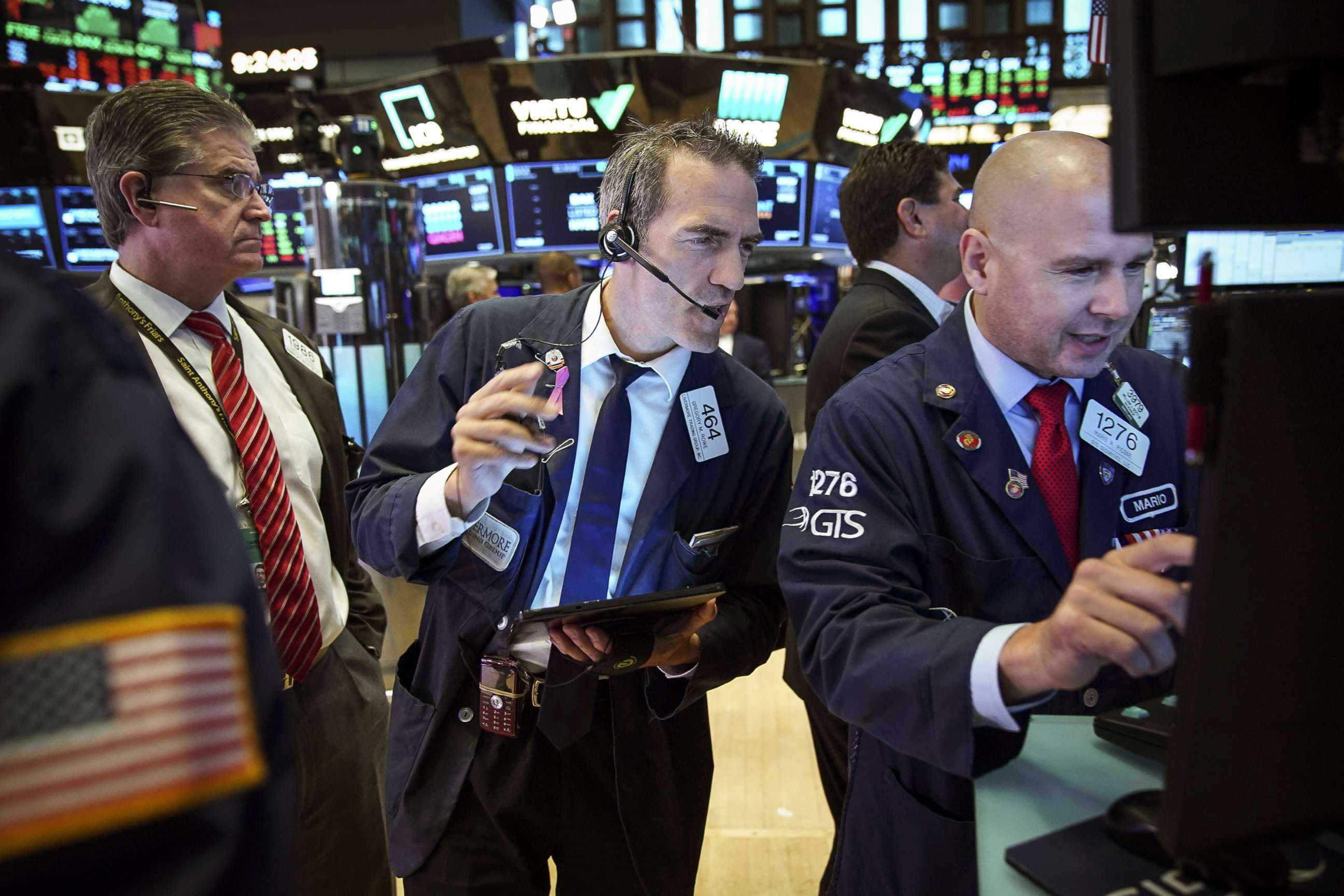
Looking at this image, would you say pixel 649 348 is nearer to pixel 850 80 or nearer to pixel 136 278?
pixel 136 278

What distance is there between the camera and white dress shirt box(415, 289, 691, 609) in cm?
174

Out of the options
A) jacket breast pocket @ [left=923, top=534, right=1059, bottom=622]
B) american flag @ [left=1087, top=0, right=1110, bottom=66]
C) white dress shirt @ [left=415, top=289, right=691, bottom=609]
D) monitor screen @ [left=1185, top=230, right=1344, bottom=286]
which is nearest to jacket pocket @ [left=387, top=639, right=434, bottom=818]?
white dress shirt @ [left=415, top=289, right=691, bottom=609]

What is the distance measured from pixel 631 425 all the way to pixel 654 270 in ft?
0.94

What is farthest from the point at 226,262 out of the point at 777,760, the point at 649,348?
the point at 777,760

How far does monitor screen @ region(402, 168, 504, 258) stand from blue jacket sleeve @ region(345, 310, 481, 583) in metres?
6.70

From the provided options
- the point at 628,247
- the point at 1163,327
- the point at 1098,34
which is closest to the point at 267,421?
the point at 628,247

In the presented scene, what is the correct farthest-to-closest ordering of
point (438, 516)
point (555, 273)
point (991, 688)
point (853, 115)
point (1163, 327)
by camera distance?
→ point (853, 115)
point (555, 273)
point (1163, 327)
point (438, 516)
point (991, 688)

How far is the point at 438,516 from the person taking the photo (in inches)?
62.3

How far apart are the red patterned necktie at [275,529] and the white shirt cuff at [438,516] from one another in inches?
14.2

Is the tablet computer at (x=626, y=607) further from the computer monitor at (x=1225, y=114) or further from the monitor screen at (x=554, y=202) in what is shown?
the monitor screen at (x=554, y=202)

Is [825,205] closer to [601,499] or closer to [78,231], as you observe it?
[78,231]

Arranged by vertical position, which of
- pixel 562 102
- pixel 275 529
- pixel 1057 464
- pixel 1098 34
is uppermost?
pixel 562 102

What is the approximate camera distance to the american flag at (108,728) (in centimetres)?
41

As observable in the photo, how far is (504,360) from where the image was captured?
1733 mm
